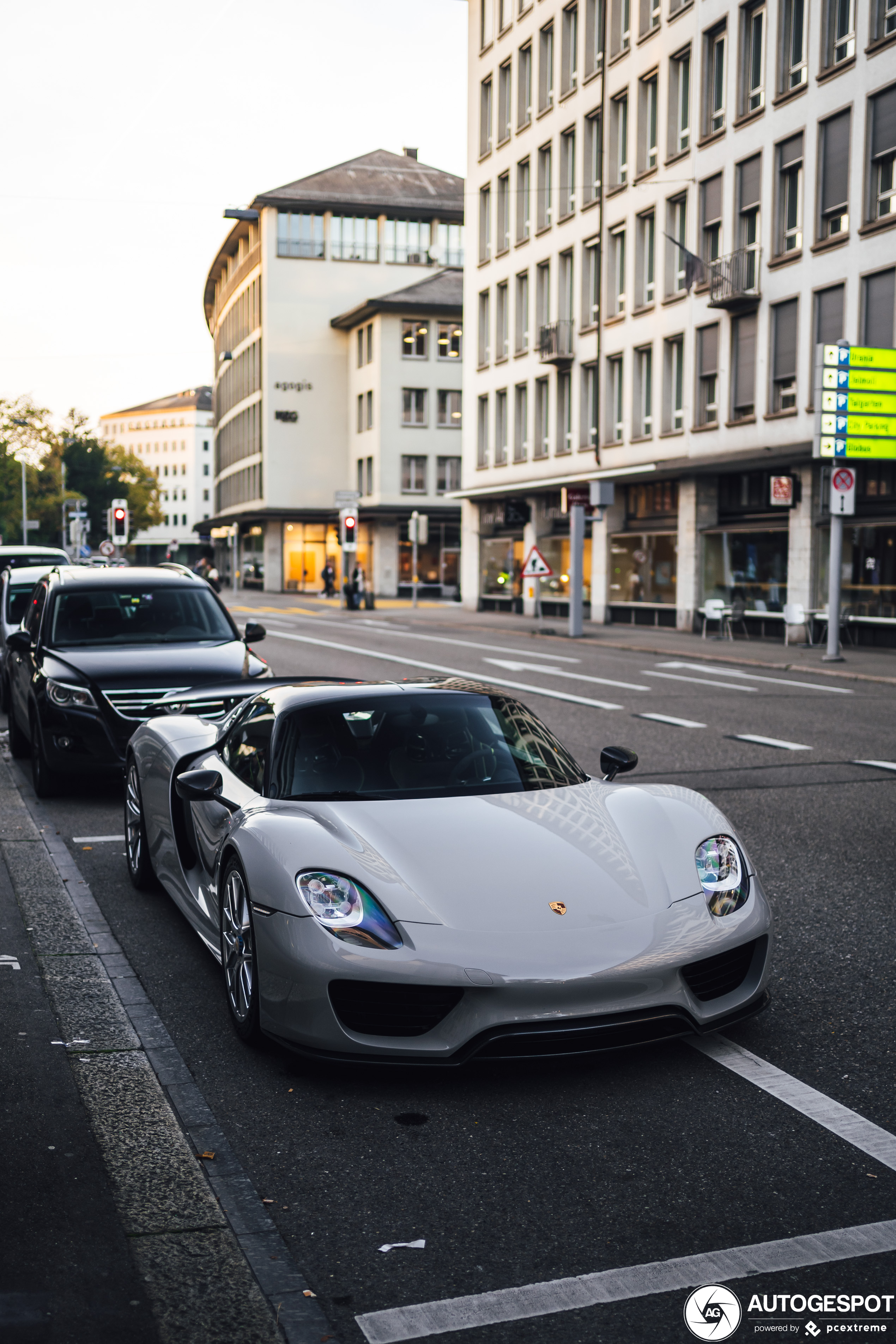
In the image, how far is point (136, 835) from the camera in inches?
284

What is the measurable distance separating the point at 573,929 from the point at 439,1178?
93 cm

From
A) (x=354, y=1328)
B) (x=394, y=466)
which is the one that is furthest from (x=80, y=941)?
(x=394, y=466)

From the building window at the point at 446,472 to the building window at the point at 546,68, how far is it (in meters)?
27.1

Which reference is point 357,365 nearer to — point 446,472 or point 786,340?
point 446,472

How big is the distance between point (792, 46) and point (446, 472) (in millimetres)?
40215

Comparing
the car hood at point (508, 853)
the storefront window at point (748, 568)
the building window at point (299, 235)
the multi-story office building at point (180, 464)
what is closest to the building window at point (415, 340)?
the building window at point (299, 235)

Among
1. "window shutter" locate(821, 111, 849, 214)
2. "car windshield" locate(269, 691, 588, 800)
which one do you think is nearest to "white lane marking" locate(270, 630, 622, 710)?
"car windshield" locate(269, 691, 588, 800)

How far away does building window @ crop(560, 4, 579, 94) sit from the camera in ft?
133

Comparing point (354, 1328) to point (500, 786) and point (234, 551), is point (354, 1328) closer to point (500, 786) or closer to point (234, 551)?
point (500, 786)

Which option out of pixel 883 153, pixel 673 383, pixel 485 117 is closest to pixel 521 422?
pixel 673 383

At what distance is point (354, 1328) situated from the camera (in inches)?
115

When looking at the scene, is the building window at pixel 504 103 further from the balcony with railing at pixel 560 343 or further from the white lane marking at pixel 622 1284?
the white lane marking at pixel 622 1284

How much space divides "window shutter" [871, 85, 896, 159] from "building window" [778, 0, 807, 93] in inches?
107

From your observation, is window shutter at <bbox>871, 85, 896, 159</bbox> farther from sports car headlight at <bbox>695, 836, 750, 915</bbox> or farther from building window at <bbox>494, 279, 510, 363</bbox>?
sports car headlight at <bbox>695, 836, 750, 915</bbox>
